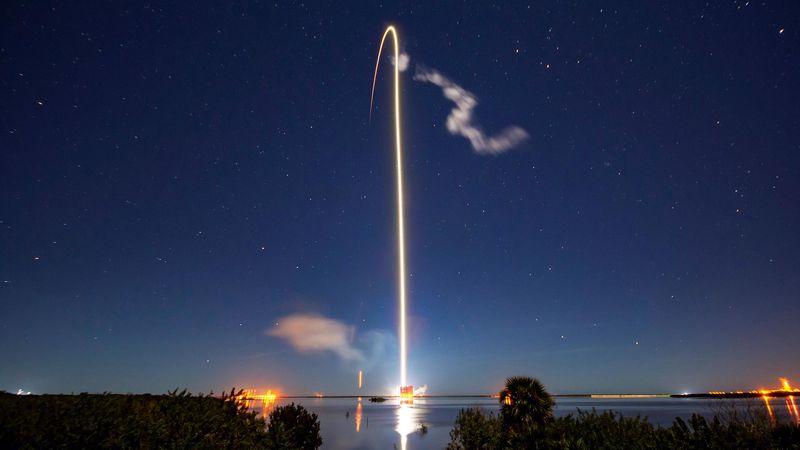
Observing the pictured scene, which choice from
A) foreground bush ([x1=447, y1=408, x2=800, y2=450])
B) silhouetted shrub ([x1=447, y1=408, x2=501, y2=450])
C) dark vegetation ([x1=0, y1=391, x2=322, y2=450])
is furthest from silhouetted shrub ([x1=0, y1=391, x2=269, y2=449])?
silhouetted shrub ([x1=447, y1=408, x2=501, y2=450])

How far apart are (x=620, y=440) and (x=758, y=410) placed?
7.39m

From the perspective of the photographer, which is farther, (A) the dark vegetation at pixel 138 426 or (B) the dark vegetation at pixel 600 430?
(B) the dark vegetation at pixel 600 430

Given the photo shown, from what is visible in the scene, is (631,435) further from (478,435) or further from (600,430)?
(478,435)

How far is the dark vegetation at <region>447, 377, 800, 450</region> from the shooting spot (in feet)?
35.9

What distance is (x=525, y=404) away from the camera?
72.7 ft

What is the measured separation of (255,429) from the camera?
10633 millimetres

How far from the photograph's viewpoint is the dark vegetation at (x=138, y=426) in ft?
25.7

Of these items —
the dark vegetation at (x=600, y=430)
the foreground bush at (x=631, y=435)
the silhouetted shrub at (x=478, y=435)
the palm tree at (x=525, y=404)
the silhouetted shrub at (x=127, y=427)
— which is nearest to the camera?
the silhouetted shrub at (x=127, y=427)

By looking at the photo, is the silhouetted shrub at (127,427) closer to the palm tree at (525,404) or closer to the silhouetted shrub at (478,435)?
the silhouetted shrub at (478,435)

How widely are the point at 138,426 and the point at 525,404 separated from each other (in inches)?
753

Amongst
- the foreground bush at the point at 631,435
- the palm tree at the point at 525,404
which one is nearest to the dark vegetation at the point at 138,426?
the foreground bush at the point at 631,435

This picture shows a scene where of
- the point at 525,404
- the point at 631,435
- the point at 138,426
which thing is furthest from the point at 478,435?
the point at 138,426

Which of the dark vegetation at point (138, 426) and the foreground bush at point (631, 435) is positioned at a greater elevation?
the dark vegetation at point (138, 426)

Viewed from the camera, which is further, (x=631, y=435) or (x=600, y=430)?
(x=600, y=430)
